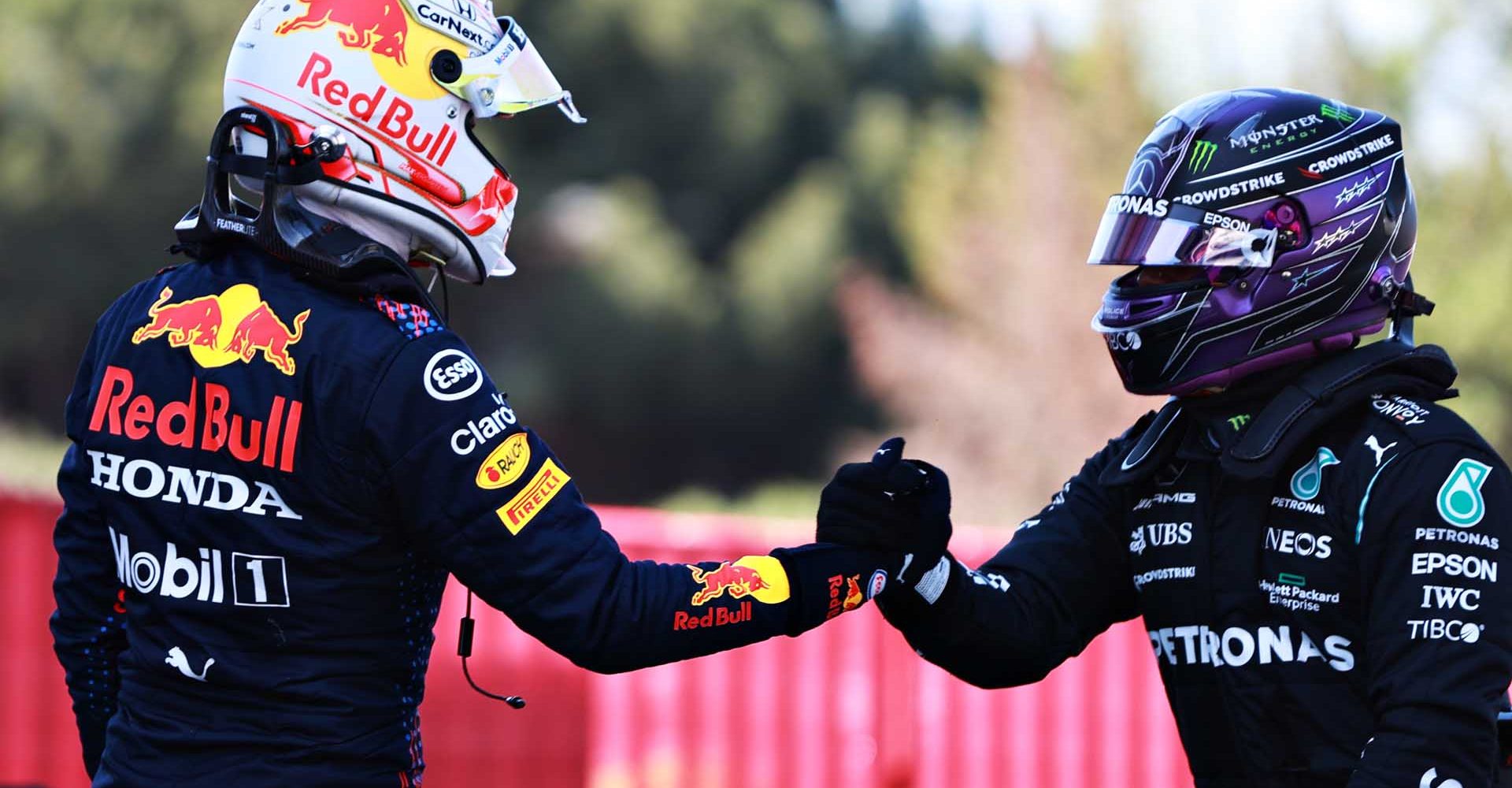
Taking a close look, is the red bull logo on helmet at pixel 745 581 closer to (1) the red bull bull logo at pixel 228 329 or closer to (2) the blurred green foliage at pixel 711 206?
(1) the red bull bull logo at pixel 228 329

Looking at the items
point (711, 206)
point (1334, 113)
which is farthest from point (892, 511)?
point (711, 206)

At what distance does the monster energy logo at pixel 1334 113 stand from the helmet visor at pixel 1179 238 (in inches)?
11.5

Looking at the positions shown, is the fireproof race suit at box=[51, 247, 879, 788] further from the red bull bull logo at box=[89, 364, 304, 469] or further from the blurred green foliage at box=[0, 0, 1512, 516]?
the blurred green foliage at box=[0, 0, 1512, 516]

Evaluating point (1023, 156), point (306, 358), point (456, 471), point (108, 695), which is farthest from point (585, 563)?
point (1023, 156)

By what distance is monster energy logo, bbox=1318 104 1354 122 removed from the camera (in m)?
3.49

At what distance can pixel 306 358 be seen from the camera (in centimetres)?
297

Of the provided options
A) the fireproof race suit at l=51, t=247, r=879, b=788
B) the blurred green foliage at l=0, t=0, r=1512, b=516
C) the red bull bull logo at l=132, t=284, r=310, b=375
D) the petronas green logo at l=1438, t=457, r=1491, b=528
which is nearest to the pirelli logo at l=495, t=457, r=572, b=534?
the fireproof race suit at l=51, t=247, r=879, b=788

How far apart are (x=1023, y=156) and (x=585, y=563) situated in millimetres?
32066

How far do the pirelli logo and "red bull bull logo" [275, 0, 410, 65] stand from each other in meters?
0.88

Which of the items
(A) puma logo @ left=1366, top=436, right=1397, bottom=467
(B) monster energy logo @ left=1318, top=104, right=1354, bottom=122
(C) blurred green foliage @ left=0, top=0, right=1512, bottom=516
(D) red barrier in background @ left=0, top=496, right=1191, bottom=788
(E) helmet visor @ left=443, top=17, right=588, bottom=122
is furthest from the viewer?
(C) blurred green foliage @ left=0, top=0, right=1512, bottom=516

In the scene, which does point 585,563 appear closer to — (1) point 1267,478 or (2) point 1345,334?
(1) point 1267,478

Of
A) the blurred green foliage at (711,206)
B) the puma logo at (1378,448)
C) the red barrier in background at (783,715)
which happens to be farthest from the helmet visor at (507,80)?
the blurred green foliage at (711,206)

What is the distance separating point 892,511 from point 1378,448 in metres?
0.93

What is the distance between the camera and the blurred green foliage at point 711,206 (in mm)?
34156
